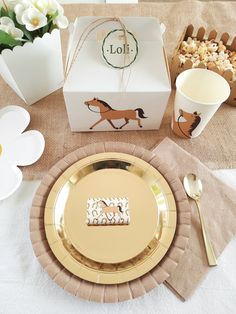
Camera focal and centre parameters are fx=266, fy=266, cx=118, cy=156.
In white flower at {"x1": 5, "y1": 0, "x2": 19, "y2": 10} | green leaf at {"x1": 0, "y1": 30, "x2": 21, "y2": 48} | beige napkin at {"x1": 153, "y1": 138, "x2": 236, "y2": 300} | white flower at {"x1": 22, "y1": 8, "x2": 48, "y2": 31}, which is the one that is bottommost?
beige napkin at {"x1": 153, "y1": 138, "x2": 236, "y2": 300}

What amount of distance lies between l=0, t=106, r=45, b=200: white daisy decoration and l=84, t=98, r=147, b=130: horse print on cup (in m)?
0.12

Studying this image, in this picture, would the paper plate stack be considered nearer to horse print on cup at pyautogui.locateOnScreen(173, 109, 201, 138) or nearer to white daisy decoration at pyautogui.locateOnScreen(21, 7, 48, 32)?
horse print on cup at pyautogui.locateOnScreen(173, 109, 201, 138)

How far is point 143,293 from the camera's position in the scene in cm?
35

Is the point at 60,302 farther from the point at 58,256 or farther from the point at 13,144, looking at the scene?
the point at 13,144

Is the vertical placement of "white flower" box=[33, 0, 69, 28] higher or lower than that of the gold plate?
higher

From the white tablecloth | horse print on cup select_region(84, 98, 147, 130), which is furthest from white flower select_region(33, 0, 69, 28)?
the white tablecloth

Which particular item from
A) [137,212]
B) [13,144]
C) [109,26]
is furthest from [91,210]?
[109,26]

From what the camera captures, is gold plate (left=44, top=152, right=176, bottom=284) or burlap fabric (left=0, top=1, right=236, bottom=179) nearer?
gold plate (left=44, top=152, right=176, bottom=284)

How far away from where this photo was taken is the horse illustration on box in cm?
41

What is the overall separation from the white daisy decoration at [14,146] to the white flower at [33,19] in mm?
162

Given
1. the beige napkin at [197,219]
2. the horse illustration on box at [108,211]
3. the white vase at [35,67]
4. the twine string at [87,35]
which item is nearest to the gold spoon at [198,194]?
the beige napkin at [197,219]

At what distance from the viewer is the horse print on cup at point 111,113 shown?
18.3 inches

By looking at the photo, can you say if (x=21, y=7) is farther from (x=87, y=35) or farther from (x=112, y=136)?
(x=112, y=136)

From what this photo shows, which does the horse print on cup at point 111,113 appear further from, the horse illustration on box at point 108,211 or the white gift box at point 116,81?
the horse illustration on box at point 108,211
